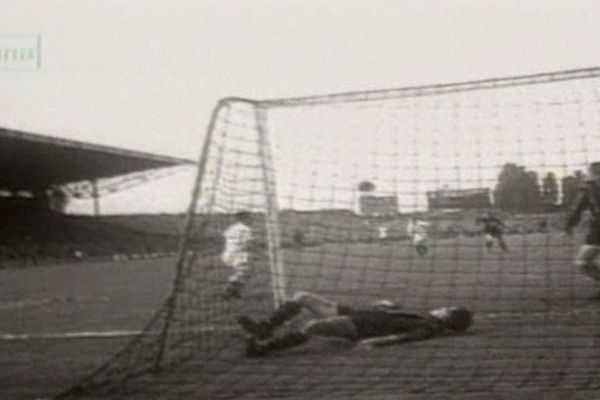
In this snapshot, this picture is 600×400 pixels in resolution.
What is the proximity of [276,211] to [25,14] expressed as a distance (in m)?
1.47

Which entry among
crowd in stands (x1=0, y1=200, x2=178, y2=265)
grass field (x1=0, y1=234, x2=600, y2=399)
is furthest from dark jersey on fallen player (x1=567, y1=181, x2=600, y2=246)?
crowd in stands (x1=0, y1=200, x2=178, y2=265)

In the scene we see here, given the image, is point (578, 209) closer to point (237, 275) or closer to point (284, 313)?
point (284, 313)

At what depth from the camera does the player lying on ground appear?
3555 mm

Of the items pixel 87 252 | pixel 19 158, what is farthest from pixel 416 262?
pixel 87 252

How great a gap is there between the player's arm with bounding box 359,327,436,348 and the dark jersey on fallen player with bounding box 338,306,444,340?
0.02 m

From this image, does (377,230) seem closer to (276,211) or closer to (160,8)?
(276,211)

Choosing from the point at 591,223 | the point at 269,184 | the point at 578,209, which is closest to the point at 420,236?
the point at 591,223

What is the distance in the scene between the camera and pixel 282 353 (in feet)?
11.7

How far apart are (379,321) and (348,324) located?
149mm

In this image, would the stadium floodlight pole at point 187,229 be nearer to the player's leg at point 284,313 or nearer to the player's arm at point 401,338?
the player's leg at point 284,313

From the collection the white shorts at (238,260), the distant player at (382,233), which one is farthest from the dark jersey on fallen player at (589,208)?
the white shorts at (238,260)

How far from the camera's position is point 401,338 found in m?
3.68

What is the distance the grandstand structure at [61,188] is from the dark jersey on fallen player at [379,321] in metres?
10.1

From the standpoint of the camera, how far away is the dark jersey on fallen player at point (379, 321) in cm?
368
